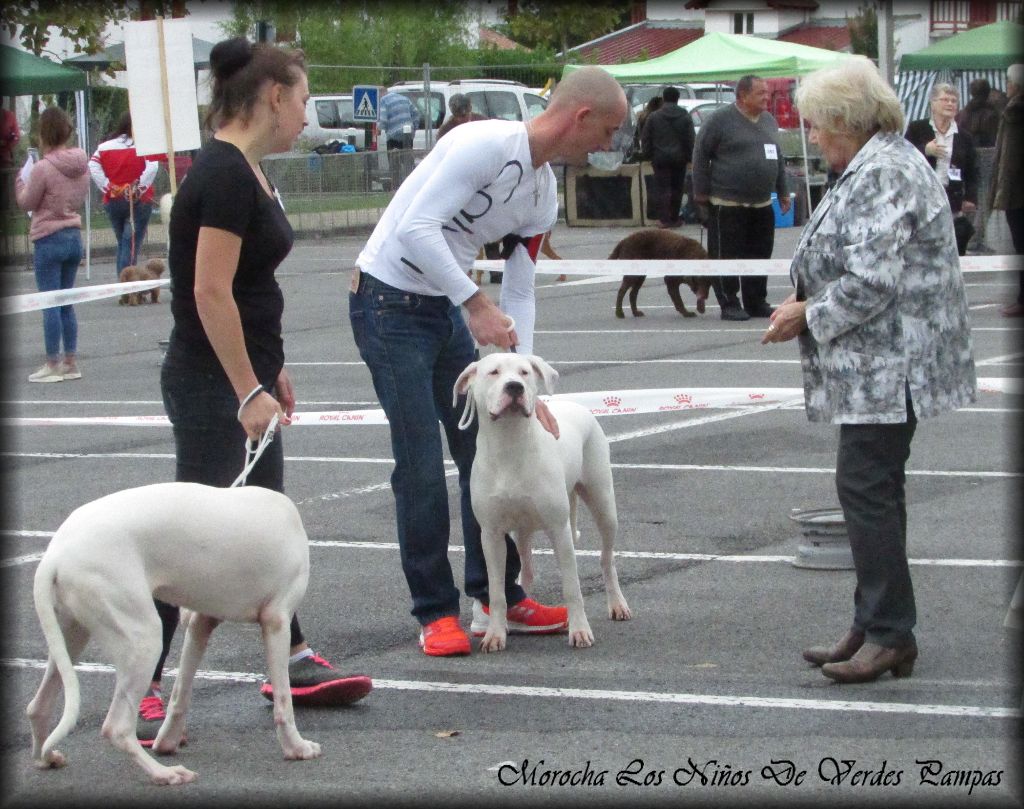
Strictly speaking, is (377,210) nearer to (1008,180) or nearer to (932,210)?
(1008,180)

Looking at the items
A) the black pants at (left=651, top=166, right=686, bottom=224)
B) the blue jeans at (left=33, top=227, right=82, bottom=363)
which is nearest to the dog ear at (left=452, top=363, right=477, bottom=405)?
the blue jeans at (left=33, top=227, right=82, bottom=363)

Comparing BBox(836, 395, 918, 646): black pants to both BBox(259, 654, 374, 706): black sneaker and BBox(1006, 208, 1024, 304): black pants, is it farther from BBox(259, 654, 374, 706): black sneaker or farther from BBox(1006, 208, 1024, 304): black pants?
BBox(1006, 208, 1024, 304): black pants

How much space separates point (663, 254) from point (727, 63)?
9641 mm

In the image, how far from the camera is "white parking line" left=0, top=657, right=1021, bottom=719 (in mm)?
4547

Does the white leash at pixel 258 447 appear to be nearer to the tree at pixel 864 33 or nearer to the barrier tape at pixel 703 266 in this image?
the barrier tape at pixel 703 266

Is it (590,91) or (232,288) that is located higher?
(590,91)

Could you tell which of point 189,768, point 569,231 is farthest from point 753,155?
point 569,231

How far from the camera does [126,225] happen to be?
18953 mm

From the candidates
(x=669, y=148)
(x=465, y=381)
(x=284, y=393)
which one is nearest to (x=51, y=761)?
(x=284, y=393)

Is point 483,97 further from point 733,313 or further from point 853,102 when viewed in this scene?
point 853,102

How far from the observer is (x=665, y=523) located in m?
7.19

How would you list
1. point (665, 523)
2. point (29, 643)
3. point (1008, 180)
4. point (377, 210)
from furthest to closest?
point (377, 210) → point (1008, 180) → point (665, 523) → point (29, 643)

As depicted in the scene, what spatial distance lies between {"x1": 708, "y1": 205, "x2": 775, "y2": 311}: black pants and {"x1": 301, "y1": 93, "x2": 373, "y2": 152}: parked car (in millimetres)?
17964

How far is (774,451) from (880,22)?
1235cm
